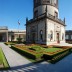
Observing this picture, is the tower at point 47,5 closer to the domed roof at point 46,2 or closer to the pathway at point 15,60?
the domed roof at point 46,2

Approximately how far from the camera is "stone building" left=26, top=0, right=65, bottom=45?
101 ft

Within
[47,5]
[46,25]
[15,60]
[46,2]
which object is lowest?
[15,60]

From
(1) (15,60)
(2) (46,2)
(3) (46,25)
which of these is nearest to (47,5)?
(2) (46,2)

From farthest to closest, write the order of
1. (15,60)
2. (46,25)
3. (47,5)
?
1. (47,5)
2. (46,25)
3. (15,60)

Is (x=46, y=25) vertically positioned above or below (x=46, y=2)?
below

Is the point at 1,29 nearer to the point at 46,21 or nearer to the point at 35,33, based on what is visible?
the point at 35,33

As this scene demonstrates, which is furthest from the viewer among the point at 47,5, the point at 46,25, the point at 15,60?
A: the point at 47,5

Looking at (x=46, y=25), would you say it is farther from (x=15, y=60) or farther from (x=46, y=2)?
(x=15, y=60)

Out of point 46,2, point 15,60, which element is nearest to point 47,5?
point 46,2

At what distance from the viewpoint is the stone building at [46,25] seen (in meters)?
30.7

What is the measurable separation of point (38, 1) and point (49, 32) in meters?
10.8

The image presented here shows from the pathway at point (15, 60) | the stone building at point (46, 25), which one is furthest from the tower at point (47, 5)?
the pathway at point (15, 60)

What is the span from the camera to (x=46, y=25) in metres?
30.1

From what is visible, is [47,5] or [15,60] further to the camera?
[47,5]
